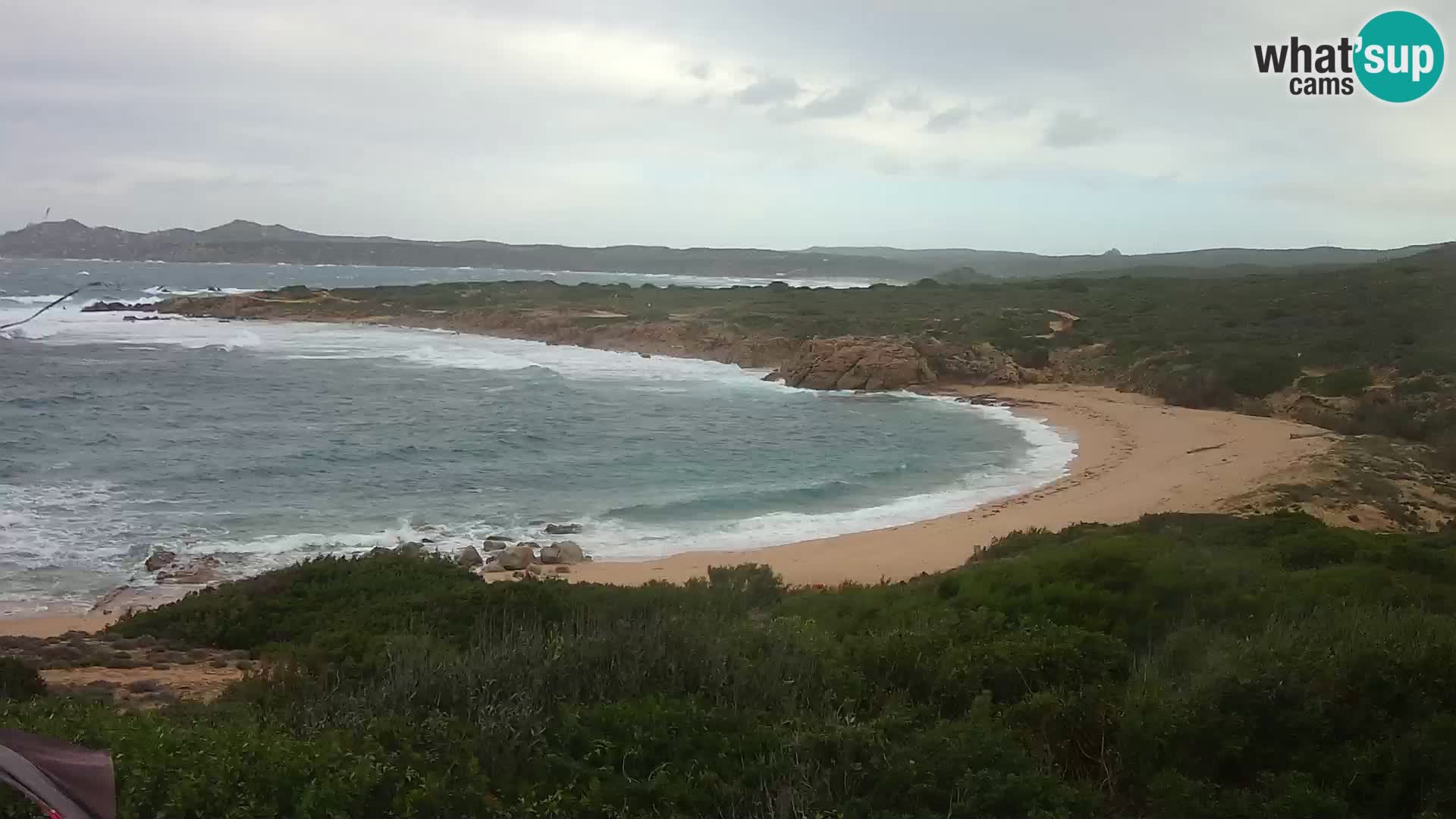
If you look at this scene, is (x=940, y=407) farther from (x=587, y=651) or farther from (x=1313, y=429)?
(x=587, y=651)

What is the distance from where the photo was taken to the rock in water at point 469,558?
575 inches

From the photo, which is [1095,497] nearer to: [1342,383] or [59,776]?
[1342,383]

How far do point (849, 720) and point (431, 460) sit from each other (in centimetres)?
1901

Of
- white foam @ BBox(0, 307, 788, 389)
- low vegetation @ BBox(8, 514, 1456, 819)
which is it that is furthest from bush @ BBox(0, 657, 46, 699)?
white foam @ BBox(0, 307, 788, 389)

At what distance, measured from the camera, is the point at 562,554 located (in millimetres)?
15305

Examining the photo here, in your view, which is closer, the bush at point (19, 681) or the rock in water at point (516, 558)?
the bush at point (19, 681)

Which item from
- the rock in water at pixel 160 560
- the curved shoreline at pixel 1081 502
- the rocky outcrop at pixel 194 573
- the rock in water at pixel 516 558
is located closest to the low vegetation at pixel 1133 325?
the curved shoreline at pixel 1081 502

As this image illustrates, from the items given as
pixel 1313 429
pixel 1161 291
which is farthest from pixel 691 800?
pixel 1161 291

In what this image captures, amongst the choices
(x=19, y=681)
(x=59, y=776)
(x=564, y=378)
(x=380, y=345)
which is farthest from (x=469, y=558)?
(x=380, y=345)

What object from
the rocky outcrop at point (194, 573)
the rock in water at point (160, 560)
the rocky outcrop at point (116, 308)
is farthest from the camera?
the rocky outcrop at point (116, 308)

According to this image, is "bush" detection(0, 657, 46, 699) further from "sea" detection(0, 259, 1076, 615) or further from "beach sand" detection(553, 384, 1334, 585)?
"beach sand" detection(553, 384, 1334, 585)

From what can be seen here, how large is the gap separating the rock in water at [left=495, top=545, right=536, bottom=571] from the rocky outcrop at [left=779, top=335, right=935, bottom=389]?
24247 millimetres

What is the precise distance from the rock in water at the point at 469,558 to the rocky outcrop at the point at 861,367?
24.5 m

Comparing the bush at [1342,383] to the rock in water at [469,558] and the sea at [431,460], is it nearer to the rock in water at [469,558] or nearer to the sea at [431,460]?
the sea at [431,460]
